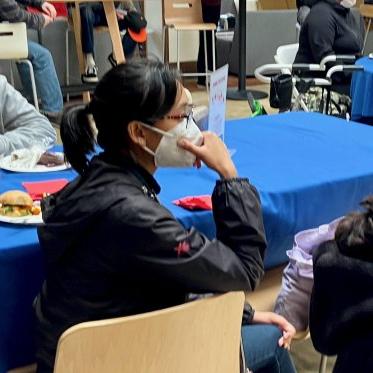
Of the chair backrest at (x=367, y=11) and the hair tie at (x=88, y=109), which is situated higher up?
the hair tie at (x=88, y=109)

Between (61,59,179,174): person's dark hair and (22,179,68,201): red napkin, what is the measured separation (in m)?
0.33

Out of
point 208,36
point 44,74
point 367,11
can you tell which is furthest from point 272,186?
point 367,11

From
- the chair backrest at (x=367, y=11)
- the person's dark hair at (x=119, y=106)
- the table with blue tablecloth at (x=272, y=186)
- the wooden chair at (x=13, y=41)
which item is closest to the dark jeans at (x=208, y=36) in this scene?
the chair backrest at (x=367, y=11)

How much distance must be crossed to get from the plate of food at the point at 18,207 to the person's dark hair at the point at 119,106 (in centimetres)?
23

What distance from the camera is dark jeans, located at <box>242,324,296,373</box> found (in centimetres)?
139

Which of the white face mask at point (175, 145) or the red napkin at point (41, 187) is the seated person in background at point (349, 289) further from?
the red napkin at point (41, 187)

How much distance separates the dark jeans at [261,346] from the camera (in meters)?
1.39

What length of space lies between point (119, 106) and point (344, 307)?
59 cm

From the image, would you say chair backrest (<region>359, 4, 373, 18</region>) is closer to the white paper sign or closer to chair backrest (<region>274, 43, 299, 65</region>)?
chair backrest (<region>274, 43, 299, 65</region>)

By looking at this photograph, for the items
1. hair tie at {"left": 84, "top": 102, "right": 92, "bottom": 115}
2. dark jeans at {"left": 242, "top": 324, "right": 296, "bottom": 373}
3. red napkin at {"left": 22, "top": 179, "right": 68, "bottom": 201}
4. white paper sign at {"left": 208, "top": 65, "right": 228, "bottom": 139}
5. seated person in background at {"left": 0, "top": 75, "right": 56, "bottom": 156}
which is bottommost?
dark jeans at {"left": 242, "top": 324, "right": 296, "bottom": 373}

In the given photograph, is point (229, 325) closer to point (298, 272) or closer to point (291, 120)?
point (298, 272)

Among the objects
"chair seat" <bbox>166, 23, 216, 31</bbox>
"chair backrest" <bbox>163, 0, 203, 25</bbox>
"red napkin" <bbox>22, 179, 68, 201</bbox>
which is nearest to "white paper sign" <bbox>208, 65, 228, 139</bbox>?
"red napkin" <bbox>22, 179, 68, 201</bbox>

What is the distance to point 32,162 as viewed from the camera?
175 cm

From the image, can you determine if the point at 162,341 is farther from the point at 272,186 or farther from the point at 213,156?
the point at 272,186
